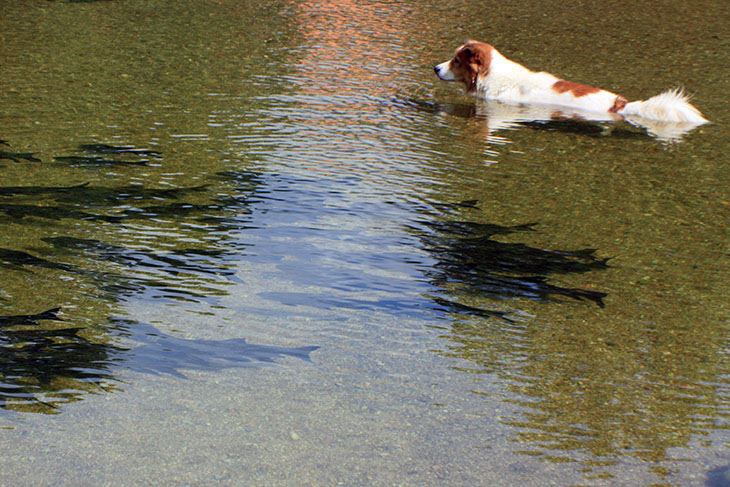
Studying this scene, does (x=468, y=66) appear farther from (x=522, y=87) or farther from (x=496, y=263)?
(x=496, y=263)

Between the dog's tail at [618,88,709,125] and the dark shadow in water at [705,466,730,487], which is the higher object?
the dog's tail at [618,88,709,125]

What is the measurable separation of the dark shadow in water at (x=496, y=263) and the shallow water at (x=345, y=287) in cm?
3

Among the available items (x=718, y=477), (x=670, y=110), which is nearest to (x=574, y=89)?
(x=670, y=110)

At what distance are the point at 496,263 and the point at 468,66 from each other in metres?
6.17

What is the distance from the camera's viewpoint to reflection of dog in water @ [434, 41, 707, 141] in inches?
395

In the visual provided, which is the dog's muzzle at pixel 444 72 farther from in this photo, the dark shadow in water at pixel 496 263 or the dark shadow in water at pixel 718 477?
the dark shadow in water at pixel 718 477

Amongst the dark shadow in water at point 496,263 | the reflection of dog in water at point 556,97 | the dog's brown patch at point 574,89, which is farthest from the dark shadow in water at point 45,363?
the dog's brown patch at point 574,89

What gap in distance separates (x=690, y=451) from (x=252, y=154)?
5649 mm

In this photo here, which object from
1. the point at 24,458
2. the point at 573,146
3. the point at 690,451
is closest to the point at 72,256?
the point at 24,458

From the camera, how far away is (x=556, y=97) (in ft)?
36.2

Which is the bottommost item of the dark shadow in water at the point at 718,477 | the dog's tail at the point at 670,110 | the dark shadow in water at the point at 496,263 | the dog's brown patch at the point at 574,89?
the dark shadow in water at the point at 718,477

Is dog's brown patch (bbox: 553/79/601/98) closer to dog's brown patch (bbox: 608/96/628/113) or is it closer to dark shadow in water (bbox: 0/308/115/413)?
dog's brown patch (bbox: 608/96/628/113)

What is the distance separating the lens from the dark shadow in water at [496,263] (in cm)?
542

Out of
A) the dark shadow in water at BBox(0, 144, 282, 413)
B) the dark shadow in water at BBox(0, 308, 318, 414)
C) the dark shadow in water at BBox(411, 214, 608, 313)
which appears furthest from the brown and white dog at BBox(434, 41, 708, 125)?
the dark shadow in water at BBox(0, 308, 318, 414)
